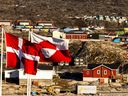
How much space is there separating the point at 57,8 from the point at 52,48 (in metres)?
118

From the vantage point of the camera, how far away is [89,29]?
114812mm

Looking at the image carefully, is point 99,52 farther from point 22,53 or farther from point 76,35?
point 22,53

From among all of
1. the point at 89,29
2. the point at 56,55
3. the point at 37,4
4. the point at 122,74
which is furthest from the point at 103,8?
the point at 56,55

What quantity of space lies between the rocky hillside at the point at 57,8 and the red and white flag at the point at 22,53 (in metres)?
101

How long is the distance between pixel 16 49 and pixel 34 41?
35.5 inches

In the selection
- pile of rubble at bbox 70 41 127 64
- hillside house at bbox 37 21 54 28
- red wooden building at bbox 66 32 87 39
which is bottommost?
pile of rubble at bbox 70 41 127 64

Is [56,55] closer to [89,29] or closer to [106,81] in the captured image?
[106,81]

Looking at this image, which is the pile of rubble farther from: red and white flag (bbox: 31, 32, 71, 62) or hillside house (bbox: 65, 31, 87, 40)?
red and white flag (bbox: 31, 32, 71, 62)

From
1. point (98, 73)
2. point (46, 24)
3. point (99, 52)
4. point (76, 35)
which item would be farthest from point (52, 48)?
point (46, 24)

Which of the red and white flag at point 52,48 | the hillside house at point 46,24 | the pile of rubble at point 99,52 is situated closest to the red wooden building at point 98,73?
the pile of rubble at point 99,52

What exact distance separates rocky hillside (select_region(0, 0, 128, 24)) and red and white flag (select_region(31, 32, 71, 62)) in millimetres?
100551

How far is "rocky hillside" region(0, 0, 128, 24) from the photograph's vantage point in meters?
131

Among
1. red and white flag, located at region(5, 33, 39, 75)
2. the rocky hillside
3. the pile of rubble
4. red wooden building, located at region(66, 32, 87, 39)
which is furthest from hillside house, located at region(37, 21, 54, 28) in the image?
red and white flag, located at region(5, 33, 39, 75)

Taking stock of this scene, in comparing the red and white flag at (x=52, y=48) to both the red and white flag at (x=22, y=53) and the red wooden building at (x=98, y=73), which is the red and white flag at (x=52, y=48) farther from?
the red wooden building at (x=98, y=73)
